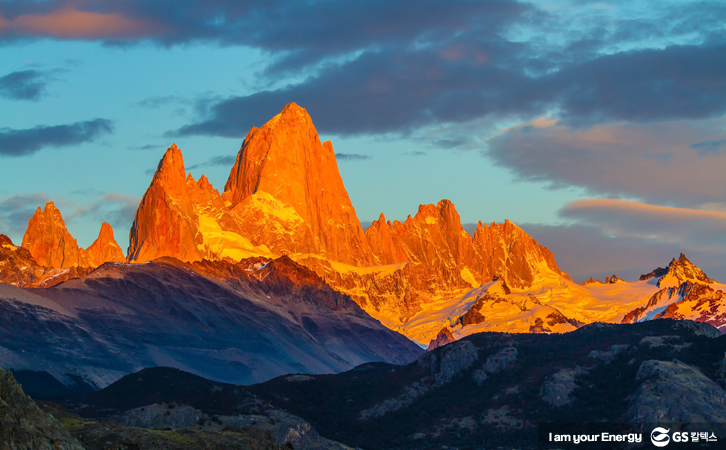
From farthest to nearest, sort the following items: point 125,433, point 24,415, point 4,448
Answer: point 125,433 < point 24,415 < point 4,448

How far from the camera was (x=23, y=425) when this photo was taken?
88.4 meters

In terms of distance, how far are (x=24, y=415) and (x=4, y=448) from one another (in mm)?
6069

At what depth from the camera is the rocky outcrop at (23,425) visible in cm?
8631

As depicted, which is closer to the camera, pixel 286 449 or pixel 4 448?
pixel 4 448

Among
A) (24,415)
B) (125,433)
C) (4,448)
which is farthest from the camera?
(125,433)

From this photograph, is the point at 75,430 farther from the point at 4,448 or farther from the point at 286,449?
the point at 4,448

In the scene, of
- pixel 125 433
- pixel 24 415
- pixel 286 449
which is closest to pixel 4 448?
pixel 24 415

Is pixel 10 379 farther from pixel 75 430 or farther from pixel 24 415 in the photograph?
pixel 75 430

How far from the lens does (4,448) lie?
8412 centimetres

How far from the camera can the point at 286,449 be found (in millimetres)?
146875

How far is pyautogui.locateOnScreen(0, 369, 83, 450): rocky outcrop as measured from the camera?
86.3 metres

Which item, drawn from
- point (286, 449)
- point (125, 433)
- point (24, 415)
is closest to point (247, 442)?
point (286, 449)

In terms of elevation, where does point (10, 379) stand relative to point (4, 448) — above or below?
above

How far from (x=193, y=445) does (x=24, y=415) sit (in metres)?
54.7
